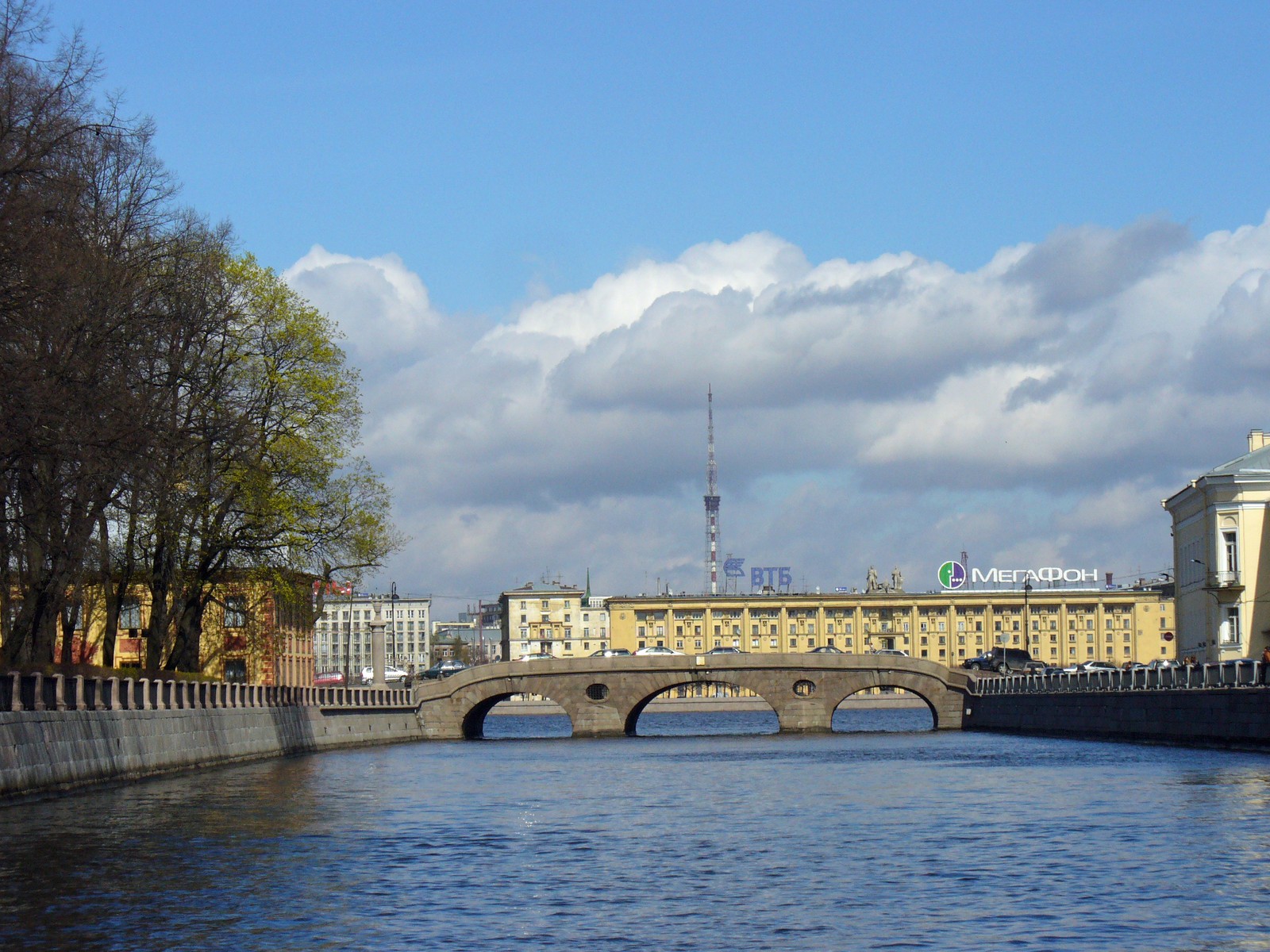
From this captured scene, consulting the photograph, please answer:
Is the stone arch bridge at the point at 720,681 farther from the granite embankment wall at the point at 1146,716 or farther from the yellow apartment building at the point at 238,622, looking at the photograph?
the yellow apartment building at the point at 238,622

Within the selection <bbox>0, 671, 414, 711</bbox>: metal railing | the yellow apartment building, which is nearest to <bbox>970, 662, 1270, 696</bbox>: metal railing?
the yellow apartment building

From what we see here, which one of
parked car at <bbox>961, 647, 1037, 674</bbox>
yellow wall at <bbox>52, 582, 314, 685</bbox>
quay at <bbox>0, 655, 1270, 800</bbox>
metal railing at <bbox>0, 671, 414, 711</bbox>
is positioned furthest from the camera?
parked car at <bbox>961, 647, 1037, 674</bbox>

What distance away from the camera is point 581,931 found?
25.9 m

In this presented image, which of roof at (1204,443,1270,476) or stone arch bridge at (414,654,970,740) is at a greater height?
roof at (1204,443,1270,476)

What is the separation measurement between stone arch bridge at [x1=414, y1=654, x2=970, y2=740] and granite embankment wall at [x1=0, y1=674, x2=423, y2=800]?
1921cm

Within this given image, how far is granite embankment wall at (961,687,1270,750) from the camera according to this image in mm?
61500

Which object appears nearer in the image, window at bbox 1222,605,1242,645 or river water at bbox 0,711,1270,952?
river water at bbox 0,711,1270,952

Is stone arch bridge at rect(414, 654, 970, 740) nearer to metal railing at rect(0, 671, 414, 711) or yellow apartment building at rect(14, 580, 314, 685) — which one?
metal railing at rect(0, 671, 414, 711)

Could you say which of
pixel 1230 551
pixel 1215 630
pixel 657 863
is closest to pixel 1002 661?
pixel 1215 630

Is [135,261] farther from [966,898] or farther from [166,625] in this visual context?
[966,898]

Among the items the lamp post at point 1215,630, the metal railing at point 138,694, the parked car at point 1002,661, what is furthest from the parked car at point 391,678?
the lamp post at point 1215,630

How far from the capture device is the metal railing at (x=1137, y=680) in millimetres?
63156

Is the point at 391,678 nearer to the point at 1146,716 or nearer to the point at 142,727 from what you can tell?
the point at 1146,716

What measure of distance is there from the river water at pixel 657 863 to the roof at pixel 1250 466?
38.9 meters
